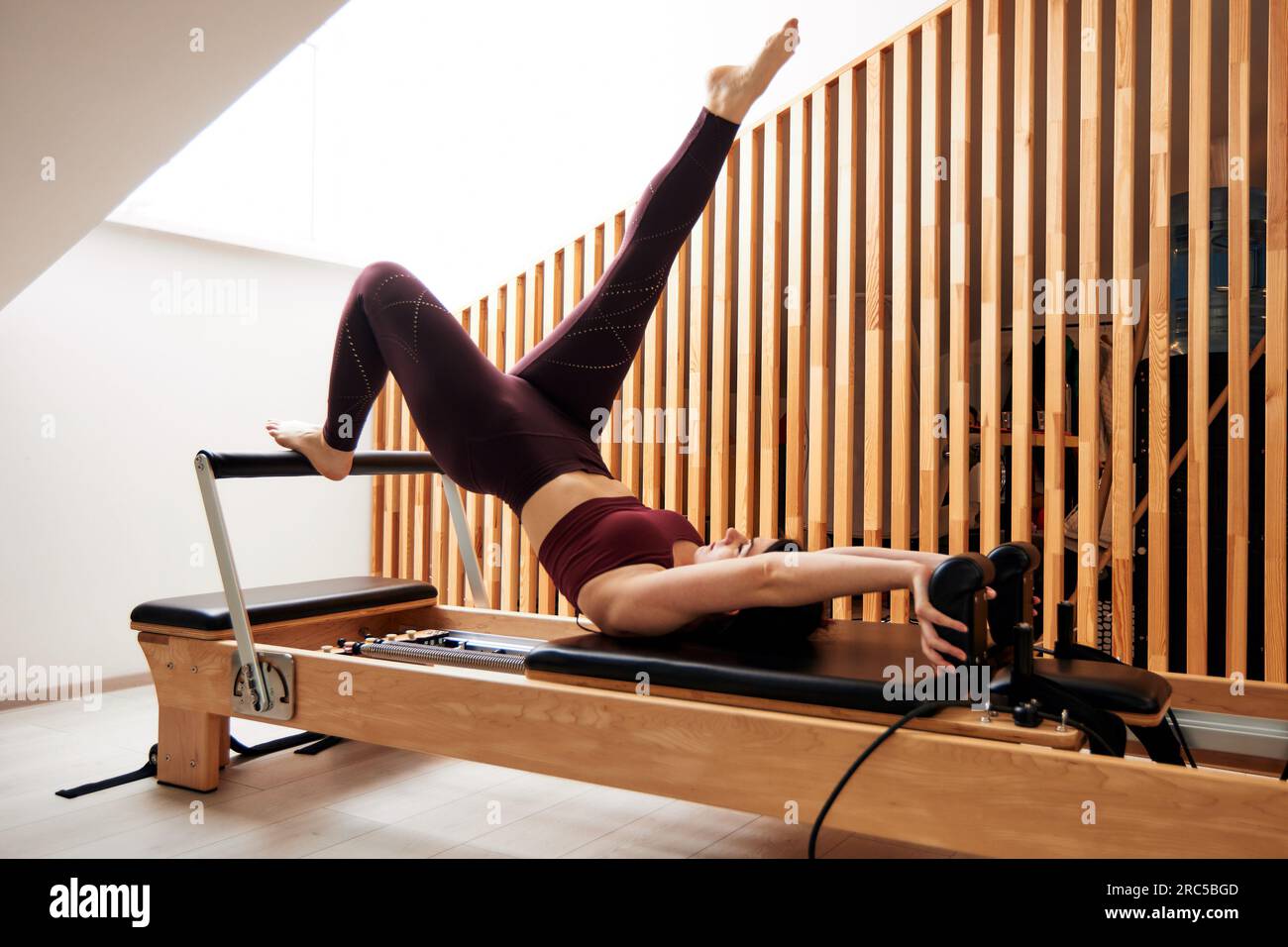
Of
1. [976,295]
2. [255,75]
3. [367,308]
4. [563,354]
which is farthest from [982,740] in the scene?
[976,295]

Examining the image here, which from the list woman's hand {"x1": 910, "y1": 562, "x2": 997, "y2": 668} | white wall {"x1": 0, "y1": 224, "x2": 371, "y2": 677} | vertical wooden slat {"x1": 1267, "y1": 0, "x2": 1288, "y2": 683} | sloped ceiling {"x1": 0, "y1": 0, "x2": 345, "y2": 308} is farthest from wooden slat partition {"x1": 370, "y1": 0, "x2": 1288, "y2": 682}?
sloped ceiling {"x1": 0, "y1": 0, "x2": 345, "y2": 308}

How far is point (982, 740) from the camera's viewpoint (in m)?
1.26

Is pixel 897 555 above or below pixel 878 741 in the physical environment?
above

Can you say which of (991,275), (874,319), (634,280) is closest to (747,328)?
(874,319)

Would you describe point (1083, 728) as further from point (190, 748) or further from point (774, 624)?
point (190, 748)

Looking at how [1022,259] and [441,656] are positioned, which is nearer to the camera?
[441,656]

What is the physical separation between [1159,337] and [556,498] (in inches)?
63.5

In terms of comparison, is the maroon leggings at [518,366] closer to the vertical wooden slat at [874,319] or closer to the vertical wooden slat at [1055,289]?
the vertical wooden slat at [874,319]

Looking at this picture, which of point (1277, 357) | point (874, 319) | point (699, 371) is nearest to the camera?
point (1277, 357)

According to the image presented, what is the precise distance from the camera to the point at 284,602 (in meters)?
2.19

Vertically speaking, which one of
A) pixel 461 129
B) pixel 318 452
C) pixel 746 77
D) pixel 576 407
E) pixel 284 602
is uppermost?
pixel 461 129

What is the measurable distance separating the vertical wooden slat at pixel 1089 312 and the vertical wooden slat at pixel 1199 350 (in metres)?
0.22

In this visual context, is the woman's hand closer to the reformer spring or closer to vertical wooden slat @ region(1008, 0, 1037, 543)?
the reformer spring

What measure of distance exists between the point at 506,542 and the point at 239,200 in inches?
69.4
